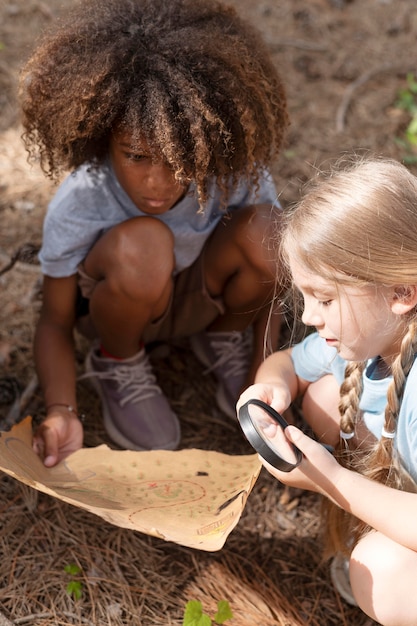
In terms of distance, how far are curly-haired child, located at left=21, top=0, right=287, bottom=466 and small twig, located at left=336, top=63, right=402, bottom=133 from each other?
4.02 feet

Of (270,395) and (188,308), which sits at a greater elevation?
(270,395)

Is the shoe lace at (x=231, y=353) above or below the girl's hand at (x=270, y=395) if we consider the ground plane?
below

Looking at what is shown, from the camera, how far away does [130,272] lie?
180 centimetres

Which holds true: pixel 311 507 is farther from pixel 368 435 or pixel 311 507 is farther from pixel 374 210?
pixel 374 210

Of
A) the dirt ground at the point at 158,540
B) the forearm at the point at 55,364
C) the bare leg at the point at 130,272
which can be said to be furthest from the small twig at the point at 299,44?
the forearm at the point at 55,364

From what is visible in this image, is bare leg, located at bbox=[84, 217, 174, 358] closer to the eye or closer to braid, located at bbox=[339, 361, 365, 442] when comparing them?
the eye

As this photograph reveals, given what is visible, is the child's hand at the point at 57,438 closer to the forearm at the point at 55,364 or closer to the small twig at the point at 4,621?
the forearm at the point at 55,364

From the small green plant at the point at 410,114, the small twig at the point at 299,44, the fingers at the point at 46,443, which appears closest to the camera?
the fingers at the point at 46,443

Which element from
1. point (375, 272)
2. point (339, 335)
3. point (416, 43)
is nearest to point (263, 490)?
point (339, 335)

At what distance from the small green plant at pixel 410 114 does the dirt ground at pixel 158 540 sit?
2 centimetres

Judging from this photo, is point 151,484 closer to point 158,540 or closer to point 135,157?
point 158,540

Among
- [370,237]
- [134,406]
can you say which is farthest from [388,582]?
[134,406]

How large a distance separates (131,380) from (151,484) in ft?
1.66

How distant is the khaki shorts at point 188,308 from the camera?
2076 mm
